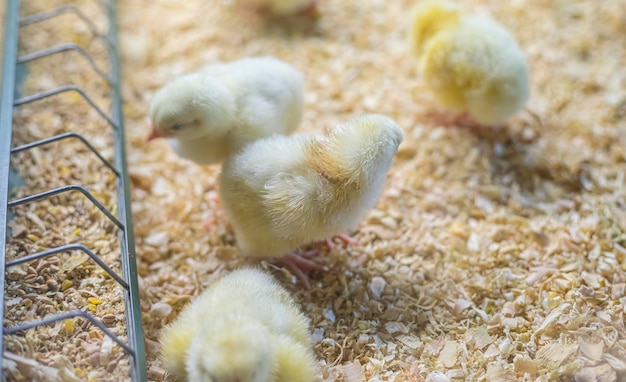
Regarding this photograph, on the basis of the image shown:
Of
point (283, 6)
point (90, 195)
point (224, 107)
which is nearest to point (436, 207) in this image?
point (224, 107)

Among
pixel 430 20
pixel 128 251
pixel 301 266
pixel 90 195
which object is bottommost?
pixel 301 266

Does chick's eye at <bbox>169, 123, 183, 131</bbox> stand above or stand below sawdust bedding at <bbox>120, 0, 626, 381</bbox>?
above

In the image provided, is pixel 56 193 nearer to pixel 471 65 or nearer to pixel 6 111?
pixel 6 111

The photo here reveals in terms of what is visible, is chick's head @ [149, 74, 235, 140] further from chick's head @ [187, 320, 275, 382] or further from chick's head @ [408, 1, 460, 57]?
chick's head @ [408, 1, 460, 57]

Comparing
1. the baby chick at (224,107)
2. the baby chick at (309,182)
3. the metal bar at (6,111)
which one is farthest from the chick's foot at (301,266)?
the metal bar at (6,111)

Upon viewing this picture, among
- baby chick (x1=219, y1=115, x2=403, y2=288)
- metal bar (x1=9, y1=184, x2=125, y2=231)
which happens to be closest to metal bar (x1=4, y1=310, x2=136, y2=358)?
metal bar (x1=9, y1=184, x2=125, y2=231)

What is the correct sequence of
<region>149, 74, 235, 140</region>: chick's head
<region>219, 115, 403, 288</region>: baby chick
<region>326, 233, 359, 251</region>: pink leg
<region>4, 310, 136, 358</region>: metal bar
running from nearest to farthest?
<region>4, 310, 136, 358</region>: metal bar
<region>219, 115, 403, 288</region>: baby chick
<region>149, 74, 235, 140</region>: chick's head
<region>326, 233, 359, 251</region>: pink leg

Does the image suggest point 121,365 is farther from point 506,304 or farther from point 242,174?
point 506,304
